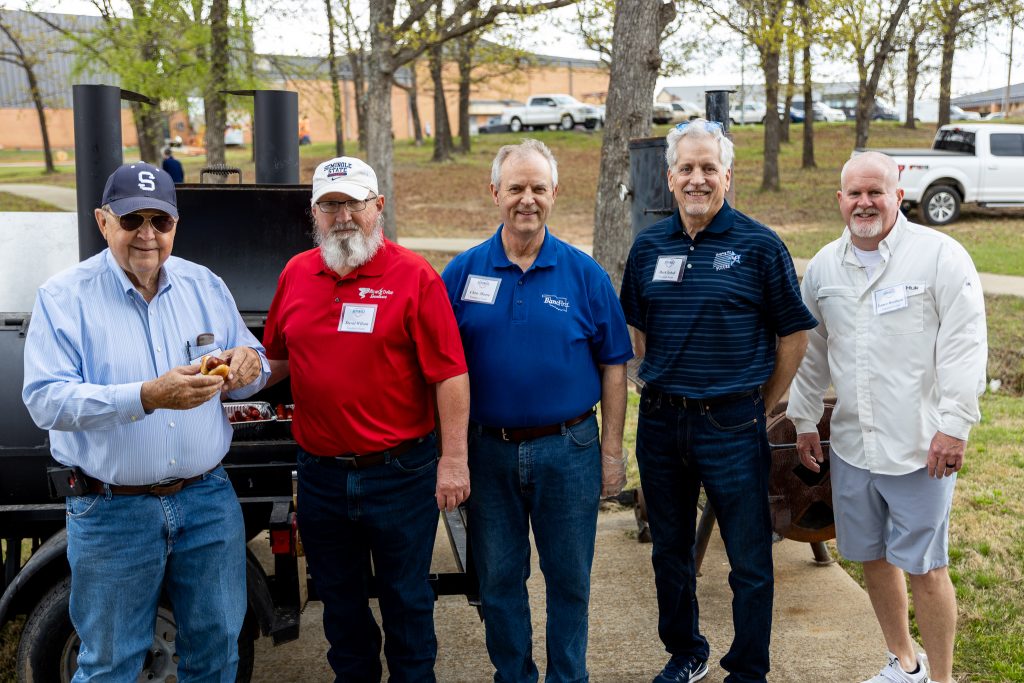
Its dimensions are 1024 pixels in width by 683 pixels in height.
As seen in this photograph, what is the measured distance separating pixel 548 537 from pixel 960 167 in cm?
1674

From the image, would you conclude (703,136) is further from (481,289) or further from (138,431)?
(138,431)

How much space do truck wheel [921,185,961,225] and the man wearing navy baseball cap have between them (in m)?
17.1

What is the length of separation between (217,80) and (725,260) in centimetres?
1519

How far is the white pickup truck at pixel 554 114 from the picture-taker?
4162 centimetres

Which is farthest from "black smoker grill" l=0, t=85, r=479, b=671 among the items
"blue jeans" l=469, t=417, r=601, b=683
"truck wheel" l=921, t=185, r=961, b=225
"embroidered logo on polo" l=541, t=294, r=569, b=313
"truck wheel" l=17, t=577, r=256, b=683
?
"truck wheel" l=921, t=185, r=961, b=225

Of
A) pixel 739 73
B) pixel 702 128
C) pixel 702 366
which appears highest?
pixel 739 73

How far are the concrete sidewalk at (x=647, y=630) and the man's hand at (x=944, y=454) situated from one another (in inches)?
40.6

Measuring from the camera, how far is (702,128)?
3518 millimetres

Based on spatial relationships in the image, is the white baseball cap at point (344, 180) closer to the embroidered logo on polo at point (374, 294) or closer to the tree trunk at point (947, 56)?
the embroidered logo on polo at point (374, 294)

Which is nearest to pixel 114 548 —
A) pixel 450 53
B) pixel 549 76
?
pixel 450 53

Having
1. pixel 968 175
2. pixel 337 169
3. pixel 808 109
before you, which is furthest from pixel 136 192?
pixel 808 109

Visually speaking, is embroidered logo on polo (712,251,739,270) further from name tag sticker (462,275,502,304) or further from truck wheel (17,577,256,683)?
truck wheel (17,577,256,683)

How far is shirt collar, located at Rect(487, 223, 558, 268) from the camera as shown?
327cm

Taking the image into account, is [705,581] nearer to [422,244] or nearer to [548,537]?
[548,537]
